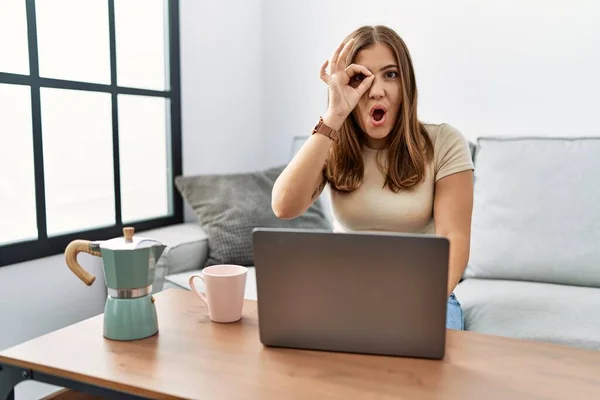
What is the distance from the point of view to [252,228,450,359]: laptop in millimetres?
771

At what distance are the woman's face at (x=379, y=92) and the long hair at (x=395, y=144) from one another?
1 centimetres

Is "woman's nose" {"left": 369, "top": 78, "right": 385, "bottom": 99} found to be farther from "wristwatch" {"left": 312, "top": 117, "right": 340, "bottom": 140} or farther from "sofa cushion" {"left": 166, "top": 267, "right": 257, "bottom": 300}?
"sofa cushion" {"left": 166, "top": 267, "right": 257, "bottom": 300}

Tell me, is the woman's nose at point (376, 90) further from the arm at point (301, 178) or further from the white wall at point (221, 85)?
the white wall at point (221, 85)

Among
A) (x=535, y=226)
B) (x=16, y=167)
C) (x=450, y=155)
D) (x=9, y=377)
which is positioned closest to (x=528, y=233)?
(x=535, y=226)

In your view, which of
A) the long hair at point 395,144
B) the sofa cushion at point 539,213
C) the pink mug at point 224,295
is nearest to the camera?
the pink mug at point 224,295

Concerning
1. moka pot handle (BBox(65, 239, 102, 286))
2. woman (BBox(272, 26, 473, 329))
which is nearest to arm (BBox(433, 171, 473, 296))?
woman (BBox(272, 26, 473, 329))

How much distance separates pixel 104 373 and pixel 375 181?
79 cm

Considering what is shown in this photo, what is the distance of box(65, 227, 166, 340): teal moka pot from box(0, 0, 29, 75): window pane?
3.29 ft

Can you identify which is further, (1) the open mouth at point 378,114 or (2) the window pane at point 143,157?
(2) the window pane at point 143,157

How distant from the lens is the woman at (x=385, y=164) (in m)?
1.25

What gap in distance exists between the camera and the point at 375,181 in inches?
53.2


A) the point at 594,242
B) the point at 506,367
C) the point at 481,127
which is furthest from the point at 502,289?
the point at 506,367

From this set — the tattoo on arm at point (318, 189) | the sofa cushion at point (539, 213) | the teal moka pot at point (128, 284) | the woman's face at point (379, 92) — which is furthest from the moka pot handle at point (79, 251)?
the sofa cushion at point (539, 213)

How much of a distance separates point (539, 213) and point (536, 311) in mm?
440
